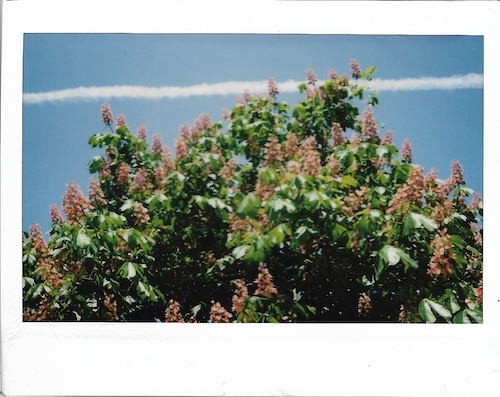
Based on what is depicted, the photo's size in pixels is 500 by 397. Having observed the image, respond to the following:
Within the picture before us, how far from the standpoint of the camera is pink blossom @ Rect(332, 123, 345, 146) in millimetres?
3312

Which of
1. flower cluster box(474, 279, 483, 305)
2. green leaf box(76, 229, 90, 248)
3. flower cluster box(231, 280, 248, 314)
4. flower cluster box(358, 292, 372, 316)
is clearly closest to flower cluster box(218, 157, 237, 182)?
flower cluster box(231, 280, 248, 314)

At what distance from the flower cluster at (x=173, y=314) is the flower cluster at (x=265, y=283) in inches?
15.1

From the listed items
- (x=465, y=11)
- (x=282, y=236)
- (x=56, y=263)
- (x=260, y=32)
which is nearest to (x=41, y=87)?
(x=56, y=263)

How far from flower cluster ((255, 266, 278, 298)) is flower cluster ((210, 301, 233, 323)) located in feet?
0.60

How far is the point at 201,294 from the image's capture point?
130 inches

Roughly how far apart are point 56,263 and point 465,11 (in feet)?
7.39

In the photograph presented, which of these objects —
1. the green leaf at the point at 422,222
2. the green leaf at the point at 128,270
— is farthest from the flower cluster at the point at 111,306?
the green leaf at the point at 422,222

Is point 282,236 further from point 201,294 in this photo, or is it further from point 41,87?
point 41,87

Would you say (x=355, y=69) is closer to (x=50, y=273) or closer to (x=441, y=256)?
(x=441, y=256)

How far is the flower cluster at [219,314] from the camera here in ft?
10.8

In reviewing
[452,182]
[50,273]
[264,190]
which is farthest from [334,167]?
[50,273]

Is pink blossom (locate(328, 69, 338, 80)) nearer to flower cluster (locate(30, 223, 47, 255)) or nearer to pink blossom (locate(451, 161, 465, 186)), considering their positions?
pink blossom (locate(451, 161, 465, 186))

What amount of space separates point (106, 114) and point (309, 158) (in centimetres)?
97

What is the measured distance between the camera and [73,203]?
130 inches
